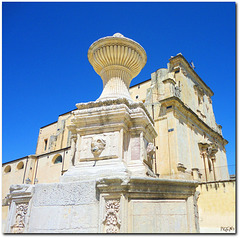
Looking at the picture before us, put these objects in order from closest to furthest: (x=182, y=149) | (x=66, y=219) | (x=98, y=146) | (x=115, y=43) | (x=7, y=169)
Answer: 1. (x=66, y=219)
2. (x=98, y=146)
3. (x=115, y=43)
4. (x=182, y=149)
5. (x=7, y=169)

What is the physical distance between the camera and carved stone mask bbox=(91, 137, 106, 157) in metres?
4.85

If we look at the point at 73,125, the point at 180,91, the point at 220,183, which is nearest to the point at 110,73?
the point at 73,125

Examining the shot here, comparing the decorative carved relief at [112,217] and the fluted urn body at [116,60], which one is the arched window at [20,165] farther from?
the decorative carved relief at [112,217]

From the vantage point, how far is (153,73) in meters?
22.6

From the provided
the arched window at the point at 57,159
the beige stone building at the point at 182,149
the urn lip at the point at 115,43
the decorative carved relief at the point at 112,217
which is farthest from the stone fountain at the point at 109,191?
the arched window at the point at 57,159

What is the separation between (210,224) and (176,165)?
433 centimetres

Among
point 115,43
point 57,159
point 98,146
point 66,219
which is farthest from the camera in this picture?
point 57,159

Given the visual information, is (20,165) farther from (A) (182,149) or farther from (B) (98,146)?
(B) (98,146)

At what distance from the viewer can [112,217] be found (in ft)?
11.9

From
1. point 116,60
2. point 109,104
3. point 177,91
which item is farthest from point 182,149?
point 109,104

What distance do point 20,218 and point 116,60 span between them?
14.4 ft

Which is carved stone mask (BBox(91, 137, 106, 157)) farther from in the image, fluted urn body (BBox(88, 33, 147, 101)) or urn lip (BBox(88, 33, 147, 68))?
urn lip (BBox(88, 33, 147, 68))

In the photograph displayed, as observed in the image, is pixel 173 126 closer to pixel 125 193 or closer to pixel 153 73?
pixel 153 73

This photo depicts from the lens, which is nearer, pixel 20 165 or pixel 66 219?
pixel 66 219
